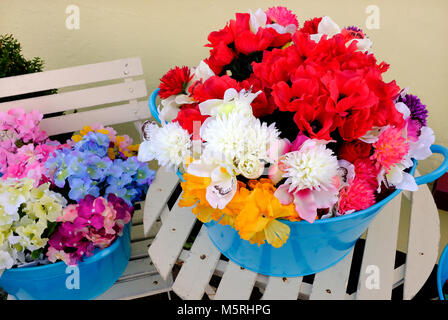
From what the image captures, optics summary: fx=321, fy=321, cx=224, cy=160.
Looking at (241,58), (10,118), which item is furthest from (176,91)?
(10,118)

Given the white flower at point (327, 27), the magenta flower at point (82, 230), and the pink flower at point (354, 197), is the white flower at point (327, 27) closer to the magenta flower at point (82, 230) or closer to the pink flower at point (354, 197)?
the pink flower at point (354, 197)

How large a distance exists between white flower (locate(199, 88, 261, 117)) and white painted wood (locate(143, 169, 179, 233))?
0.43 m

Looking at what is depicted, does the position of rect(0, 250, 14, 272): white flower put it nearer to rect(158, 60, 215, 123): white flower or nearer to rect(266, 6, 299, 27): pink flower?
rect(158, 60, 215, 123): white flower

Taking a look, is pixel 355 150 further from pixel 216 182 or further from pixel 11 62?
pixel 11 62

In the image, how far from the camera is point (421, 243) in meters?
0.78

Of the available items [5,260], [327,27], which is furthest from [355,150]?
[5,260]

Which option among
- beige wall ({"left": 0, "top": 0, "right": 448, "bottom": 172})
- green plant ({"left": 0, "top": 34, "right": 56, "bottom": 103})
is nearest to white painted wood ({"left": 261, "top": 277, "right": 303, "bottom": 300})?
beige wall ({"left": 0, "top": 0, "right": 448, "bottom": 172})

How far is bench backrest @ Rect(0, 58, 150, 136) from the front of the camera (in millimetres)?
1042

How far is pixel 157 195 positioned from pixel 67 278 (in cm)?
30

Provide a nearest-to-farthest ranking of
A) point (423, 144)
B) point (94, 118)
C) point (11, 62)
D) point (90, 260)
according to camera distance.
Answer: point (423, 144) → point (90, 260) → point (11, 62) → point (94, 118)

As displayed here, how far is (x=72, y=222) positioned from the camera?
0.76 m

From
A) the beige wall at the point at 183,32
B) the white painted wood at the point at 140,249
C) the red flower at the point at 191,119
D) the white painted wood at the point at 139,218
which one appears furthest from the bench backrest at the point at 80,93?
the red flower at the point at 191,119

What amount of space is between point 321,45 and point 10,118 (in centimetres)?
93

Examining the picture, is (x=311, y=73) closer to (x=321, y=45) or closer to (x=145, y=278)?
→ (x=321, y=45)
